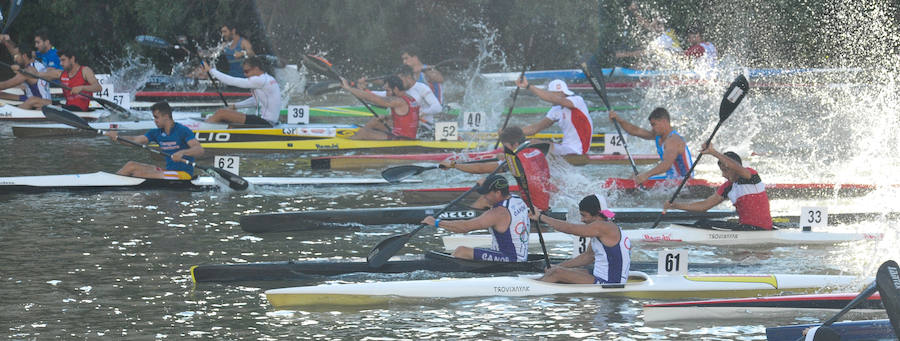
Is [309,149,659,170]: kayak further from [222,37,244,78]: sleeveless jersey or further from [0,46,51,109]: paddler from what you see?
[0,46,51,109]: paddler

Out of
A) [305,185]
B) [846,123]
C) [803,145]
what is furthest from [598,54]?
[305,185]

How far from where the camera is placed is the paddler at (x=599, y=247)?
25.7ft

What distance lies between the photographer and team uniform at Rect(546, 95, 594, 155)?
45.7ft

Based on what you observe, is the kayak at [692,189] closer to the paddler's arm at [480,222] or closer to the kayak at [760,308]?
the paddler's arm at [480,222]

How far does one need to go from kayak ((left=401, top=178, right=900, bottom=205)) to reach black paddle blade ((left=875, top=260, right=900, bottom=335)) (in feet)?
20.9

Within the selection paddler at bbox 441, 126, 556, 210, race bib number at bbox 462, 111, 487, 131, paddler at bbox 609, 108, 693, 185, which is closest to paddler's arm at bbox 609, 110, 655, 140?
paddler at bbox 609, 108, 693, 185

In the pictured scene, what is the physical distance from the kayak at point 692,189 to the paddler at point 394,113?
2930 millimetres

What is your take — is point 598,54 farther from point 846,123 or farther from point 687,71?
point 846,123

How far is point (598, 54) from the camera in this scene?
26.8 m

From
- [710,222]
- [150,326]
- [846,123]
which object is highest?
[846,123]

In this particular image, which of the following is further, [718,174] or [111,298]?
[718,174]

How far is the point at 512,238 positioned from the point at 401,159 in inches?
251

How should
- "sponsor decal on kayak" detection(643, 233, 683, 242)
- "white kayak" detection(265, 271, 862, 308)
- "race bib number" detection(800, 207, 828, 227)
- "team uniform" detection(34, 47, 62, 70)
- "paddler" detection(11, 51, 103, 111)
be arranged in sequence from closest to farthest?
"white kayak" detection(265, 271, 862, 308)
"race bib number" detection(800, 207, 828, 227)
"sponsor decal on kayak" detection(643, 233, 683, 242)
"paddler" detection(11, 51, 103, 111)
"team uniform" detection(34, 47, 62, 70)

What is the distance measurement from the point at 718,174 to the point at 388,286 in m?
7.35
